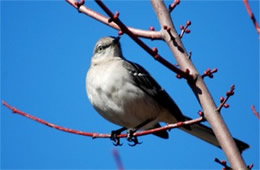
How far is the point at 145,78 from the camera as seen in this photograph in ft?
19.0

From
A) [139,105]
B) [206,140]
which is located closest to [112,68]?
[139,105]

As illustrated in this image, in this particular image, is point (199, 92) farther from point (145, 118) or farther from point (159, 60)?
point (145, 118)

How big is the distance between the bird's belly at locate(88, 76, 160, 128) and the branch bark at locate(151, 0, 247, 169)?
81.6 inches

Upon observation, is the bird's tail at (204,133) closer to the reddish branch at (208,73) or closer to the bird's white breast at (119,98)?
the bird's white breast at (119,98)

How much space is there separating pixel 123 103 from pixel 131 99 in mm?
131

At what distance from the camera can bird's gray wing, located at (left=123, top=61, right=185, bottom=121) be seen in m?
5.45

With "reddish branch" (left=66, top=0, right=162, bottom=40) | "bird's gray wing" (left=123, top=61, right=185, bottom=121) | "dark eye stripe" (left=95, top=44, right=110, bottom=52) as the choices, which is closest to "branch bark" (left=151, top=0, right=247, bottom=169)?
"reddish branch" (left=66, top=0, right=162, bottom=40)

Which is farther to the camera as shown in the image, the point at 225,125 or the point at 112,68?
the point at 112,68

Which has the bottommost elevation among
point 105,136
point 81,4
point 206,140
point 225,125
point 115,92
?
point 225,125

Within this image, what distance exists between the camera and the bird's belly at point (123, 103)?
5.30 meters

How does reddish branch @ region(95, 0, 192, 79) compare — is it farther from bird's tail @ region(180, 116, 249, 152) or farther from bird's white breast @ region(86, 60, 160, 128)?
bird's white breast @ region(86, 60, 160, 128)

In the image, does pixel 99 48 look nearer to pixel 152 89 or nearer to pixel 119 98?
pixel 152 89

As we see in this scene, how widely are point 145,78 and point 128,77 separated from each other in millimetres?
387

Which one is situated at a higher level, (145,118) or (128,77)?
(128,77)
